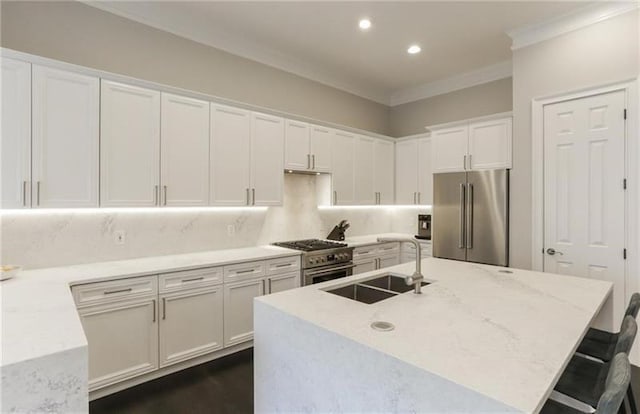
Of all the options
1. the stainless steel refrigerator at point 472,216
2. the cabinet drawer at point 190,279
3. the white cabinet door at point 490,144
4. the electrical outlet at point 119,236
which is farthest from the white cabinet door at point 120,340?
the white cabinet door at point 490,144

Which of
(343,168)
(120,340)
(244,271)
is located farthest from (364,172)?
(120,340)

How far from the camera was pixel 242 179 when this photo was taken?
3.57m

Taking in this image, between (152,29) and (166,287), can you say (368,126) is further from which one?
(166,287)

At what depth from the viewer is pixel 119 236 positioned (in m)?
3.06

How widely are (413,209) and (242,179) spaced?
3.01 meters

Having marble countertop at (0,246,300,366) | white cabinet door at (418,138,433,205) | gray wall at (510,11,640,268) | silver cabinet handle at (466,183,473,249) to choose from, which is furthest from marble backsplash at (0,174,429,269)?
gray wall at (510,11,640,268)

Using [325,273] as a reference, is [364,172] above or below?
above

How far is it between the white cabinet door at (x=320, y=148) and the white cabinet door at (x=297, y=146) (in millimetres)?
77

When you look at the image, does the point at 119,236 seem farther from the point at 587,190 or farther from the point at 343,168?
the point at 587,190

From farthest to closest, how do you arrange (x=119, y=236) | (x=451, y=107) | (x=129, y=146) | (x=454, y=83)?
(x=451, y=107) < (x=454, y=83) < (x=119, y=236) < (x=129, y=146)

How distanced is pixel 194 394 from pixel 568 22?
15.2 feet

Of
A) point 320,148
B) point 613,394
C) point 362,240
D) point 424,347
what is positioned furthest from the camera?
point 362,240

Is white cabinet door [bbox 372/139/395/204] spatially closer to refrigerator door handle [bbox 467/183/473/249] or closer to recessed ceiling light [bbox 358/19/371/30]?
refrigerator door handle [bbox 467/183/473/249]

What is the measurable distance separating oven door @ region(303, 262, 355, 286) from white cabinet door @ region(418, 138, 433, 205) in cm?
163
